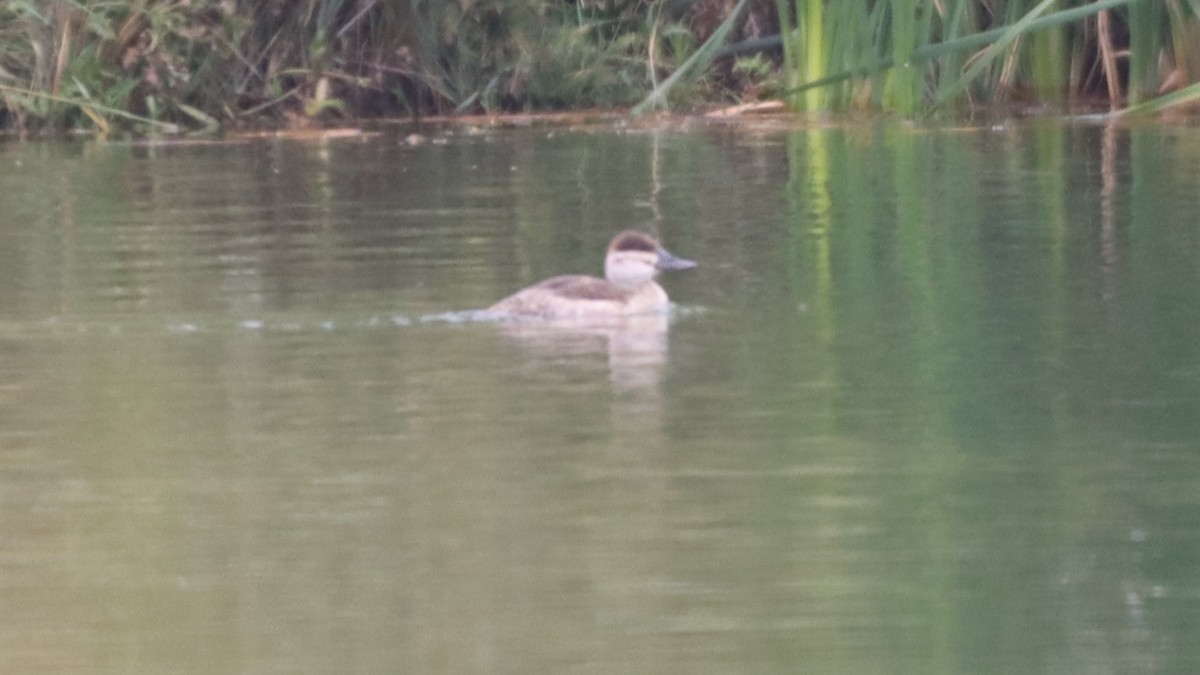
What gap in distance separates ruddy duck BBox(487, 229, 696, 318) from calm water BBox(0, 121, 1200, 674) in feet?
0.39

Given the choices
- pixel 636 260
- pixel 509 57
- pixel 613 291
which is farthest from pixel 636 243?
pixel 509 57

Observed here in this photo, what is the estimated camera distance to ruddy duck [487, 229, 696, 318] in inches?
385

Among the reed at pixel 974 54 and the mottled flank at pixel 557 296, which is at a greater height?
the reed at pixel 974 54

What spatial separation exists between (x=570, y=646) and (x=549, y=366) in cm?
355

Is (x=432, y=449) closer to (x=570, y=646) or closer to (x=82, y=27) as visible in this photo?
(x=570, y=646)

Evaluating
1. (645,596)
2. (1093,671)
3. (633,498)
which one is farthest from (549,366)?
(1093,671)

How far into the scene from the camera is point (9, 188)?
50.2ft

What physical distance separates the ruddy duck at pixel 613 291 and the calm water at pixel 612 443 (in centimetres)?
12

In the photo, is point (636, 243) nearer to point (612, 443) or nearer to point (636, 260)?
point (636, 260)

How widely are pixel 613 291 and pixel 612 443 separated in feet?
8.55

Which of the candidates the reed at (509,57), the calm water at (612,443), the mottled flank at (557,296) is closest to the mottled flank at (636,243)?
the calm water at (612,443)

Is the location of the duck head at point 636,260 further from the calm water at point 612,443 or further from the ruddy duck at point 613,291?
the calm water at point 612,443

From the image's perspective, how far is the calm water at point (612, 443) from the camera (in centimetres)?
561

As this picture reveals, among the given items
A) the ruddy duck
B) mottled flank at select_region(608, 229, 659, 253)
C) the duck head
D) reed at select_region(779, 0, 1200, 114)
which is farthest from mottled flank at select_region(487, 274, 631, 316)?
reed at select_region(779, 0, 1200, 114)
